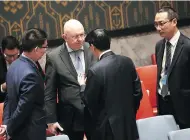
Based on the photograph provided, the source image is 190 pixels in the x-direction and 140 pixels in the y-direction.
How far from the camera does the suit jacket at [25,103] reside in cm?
297

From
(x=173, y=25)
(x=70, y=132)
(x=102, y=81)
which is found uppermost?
(x=173, y=25)

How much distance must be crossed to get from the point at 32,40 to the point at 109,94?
671 mm

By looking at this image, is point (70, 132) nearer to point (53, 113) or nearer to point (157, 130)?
point (53, 113)

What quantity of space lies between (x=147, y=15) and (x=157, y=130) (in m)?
2.82

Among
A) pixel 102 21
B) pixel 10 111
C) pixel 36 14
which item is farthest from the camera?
pixel 102 21

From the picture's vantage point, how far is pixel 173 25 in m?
3.79

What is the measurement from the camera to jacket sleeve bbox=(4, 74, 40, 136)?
296 centimetres

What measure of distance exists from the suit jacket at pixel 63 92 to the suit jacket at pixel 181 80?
0.80 metres

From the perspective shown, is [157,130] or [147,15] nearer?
[157,130]

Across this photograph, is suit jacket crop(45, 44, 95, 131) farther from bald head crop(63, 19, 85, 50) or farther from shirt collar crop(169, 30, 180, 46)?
shirt collar crop(169, 30, 180, 46)

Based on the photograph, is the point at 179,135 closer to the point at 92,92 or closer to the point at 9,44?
the point at 92,92

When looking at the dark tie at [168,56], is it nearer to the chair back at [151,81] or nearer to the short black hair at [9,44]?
the chair back at [151,81]

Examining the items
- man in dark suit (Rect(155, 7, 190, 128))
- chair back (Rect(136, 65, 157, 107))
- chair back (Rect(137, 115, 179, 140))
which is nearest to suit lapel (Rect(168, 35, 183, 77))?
man in dark suit (Rect(155, 7, 190, 128))

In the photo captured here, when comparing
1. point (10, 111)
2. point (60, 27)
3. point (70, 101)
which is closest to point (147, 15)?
point (60, 27)
